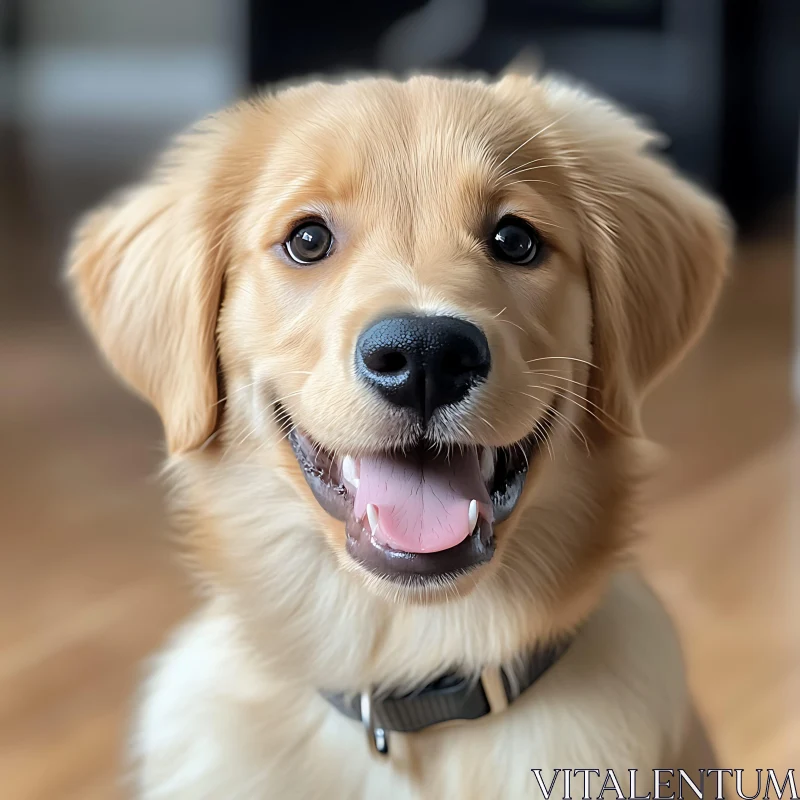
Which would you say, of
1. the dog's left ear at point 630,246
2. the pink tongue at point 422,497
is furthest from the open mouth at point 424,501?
the dog's left ear at point 630,246

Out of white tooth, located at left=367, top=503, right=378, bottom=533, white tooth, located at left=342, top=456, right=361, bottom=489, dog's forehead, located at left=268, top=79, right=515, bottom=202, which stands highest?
dog's forehead, located at left=268, top=79, right=515, bottom=202

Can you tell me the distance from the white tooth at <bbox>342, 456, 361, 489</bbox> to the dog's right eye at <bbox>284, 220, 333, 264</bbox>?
25 cm

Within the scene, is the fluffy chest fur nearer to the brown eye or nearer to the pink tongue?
the pink tongue

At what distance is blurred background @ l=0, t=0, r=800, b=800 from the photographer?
6.65ft

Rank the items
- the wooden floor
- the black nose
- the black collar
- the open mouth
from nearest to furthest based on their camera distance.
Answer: the black nose, the open mouth, the black collar, the wooden floor

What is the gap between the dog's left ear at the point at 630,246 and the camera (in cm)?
132

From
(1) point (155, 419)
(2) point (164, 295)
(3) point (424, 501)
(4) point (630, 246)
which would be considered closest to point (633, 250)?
(4) point (630, 246)

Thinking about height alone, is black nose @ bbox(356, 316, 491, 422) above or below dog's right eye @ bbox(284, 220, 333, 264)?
below

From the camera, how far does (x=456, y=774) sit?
4.09 feet

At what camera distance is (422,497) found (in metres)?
1.16

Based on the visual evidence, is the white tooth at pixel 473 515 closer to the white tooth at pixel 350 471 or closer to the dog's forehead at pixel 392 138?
the white tooth at pixel 350 471

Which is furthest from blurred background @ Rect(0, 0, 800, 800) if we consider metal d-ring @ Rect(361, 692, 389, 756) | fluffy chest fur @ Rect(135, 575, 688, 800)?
metal d-ring @ Rect(361, 692, 389, 756)

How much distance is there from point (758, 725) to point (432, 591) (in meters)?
1.05

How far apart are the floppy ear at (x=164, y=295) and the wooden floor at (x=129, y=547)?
63cm
